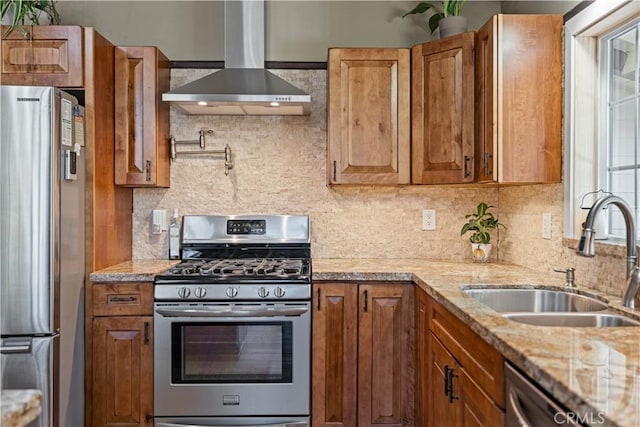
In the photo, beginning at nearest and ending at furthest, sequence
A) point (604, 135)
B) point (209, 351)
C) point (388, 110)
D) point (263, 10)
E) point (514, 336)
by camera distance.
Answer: point (514, 336) < point (604, 135) < point (209, 351) < point (388, 110) < point (263, 10)

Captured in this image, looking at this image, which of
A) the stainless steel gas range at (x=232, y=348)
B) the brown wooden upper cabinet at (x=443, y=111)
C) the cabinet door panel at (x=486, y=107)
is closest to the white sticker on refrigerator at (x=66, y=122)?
the stainless steel gas range at (x=232, y=348)

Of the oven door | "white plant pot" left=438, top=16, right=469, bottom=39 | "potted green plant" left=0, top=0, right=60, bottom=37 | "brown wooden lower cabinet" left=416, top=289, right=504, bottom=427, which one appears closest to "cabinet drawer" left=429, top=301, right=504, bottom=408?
"brown wooden lower cabinet" left=416, top=289, right=504, bottom=427

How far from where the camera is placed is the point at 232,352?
252 cm

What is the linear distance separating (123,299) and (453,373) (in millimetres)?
1647

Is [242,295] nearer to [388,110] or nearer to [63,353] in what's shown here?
[63,353]

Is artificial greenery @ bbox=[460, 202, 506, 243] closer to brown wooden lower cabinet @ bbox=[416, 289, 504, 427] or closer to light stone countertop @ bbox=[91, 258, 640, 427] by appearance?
light stone countertop @ bbox=[91, 258, 640, 427]

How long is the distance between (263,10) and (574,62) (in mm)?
1776

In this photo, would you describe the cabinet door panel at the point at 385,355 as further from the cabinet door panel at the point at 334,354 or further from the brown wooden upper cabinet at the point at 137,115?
the brown wooden upper cabinet at the point at 137,115

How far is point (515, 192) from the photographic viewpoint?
287 cm

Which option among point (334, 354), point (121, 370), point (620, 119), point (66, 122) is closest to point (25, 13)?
point (66, 122)

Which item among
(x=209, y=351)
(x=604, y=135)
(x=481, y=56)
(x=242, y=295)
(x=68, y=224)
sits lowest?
(x=209, y=351)

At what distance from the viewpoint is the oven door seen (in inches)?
98.2

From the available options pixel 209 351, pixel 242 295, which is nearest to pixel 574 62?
pixel 242 295

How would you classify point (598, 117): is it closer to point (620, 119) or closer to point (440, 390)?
point (620, 119)
